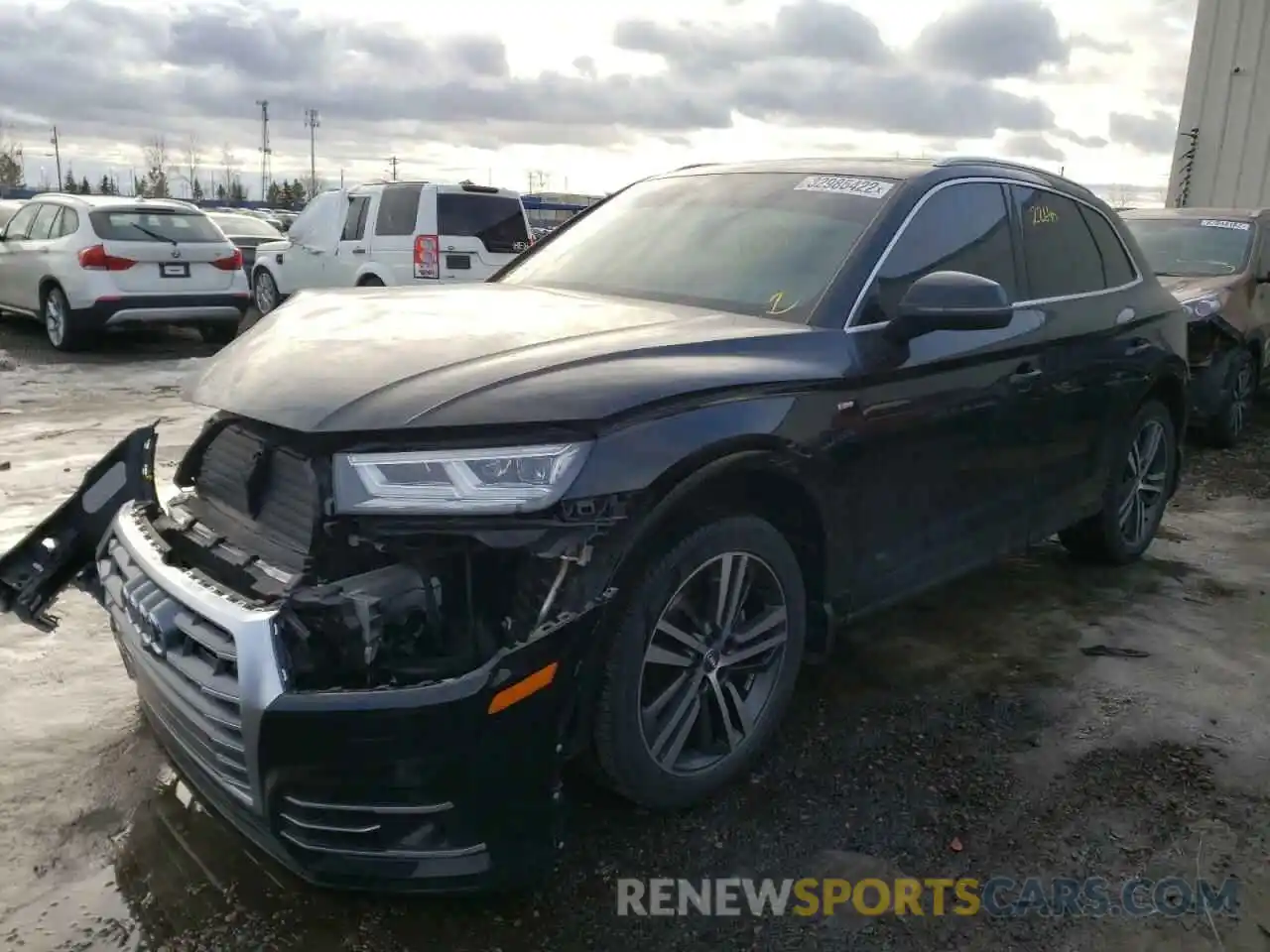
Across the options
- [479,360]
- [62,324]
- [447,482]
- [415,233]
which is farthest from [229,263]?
[447,482]

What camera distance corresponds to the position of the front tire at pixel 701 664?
8.40 ft

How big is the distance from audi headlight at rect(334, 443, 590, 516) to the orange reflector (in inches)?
13.8

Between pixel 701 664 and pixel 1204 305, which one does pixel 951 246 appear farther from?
pixel 1204 305

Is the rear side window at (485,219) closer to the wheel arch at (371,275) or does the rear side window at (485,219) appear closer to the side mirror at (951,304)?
the wheel arch at (371,275)

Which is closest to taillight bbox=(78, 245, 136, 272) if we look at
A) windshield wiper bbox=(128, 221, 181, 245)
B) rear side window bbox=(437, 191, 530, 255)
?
windshield wiper bbox=(128, 221, 181, 245)

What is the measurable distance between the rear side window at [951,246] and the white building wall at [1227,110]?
1174 cm

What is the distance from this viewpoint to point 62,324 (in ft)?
37.7

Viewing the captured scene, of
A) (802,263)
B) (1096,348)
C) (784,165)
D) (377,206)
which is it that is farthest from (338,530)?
(377,206)

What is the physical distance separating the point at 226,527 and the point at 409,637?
28.2 inches

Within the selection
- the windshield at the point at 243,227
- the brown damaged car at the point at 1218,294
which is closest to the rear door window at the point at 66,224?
the windshield at the point at 243,227

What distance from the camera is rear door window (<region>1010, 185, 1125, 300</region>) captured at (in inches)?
161

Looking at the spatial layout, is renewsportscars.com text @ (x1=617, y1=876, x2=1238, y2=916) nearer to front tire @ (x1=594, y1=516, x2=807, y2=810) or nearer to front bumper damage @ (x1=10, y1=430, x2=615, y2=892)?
front tire @ (x1=594, y1=516, x2=807, y2=810)

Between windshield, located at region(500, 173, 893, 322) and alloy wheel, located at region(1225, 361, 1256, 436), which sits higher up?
windshield, located at region(500, 173, 893, 322)

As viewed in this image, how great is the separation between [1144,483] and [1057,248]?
144 centimetres
